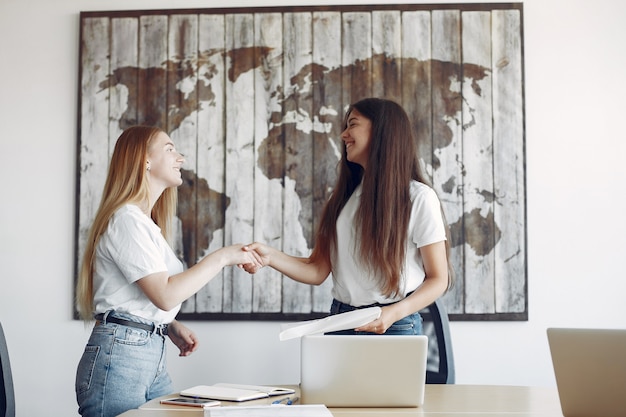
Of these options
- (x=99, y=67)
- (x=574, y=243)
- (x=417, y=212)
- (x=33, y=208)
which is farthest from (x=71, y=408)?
(x=574, y=243)

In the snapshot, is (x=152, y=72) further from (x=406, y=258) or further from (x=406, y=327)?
(x=406, y=327)

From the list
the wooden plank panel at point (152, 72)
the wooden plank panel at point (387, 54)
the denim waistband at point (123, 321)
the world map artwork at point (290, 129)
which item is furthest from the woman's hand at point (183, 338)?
the wooden plank panel at point (387, 54)

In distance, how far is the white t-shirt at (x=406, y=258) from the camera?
2.37 m

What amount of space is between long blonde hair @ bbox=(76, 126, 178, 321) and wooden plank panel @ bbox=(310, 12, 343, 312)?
1.04 metres

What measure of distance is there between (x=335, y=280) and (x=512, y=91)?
1393 mm

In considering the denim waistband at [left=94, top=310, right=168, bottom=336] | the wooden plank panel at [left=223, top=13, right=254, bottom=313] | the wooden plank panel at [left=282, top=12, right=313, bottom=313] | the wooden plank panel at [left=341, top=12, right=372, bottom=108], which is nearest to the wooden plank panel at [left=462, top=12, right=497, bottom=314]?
the wooden plank panel at [left=341, top=12, right=372, bottom=108]

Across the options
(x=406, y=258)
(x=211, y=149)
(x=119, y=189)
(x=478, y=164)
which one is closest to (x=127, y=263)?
(x=119, y=189)

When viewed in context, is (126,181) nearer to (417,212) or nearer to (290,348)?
(417,212)

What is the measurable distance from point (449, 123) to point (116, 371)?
192 cm

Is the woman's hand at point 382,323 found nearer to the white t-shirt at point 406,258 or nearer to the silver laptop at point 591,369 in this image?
the white t-shirt at point 406,258

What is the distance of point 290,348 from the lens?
332 cm

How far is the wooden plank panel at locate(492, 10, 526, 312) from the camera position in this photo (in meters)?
3.28

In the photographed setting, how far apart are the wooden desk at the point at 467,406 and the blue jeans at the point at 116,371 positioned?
0.26 meters

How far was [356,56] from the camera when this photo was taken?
11.1 ft
